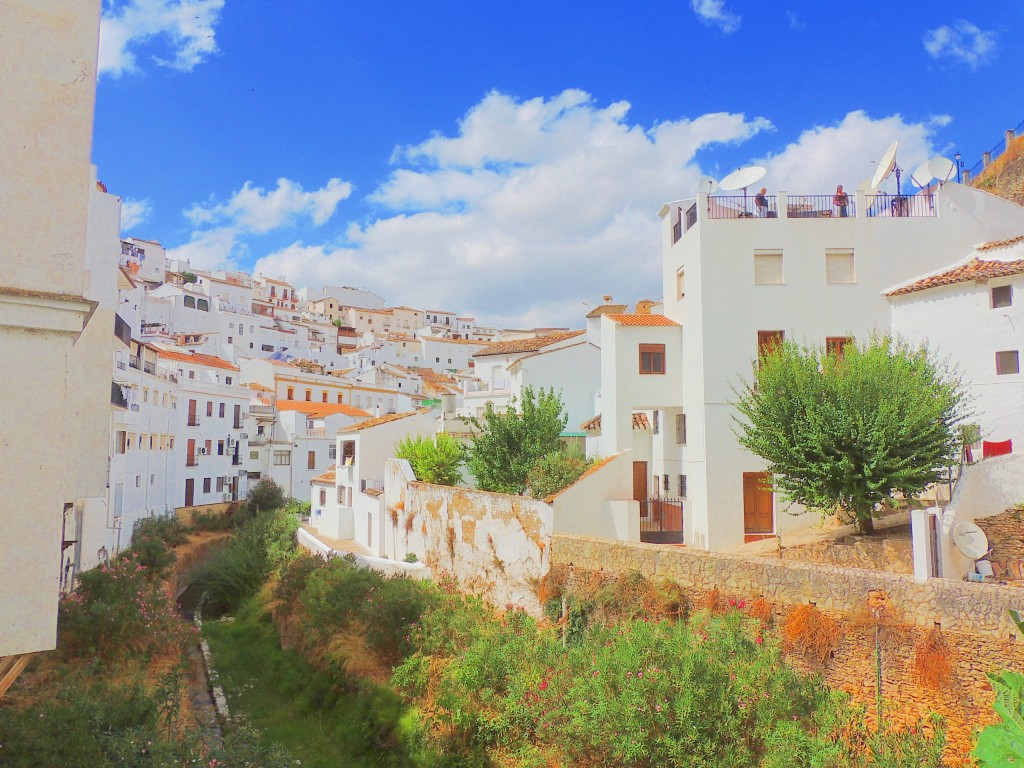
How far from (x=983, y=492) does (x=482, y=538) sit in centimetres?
1174

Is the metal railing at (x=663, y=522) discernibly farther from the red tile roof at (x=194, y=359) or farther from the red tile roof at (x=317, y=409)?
the red tile roof at (x=194, y=359)

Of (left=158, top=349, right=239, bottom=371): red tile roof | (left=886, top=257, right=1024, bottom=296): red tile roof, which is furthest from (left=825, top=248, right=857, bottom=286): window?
(left=158, top=349, right=239, bottom=371): red tile roof

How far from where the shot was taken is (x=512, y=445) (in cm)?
2236

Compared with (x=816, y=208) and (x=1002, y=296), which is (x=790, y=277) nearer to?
(x=816, y=208)

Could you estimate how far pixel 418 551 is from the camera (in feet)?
73.2

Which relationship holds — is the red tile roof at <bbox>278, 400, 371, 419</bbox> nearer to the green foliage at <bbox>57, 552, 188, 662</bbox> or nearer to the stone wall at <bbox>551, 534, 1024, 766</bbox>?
the green foliage at <bbox>57, 552, 188, 662</bbox>

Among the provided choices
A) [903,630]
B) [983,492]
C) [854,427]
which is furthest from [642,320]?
[903,630]

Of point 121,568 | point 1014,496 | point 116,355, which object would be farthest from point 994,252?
point 116,355

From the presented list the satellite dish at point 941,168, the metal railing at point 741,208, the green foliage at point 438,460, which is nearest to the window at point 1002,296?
the satellite dish at point 941,168

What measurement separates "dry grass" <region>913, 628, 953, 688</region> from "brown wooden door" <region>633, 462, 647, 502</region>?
515 inches

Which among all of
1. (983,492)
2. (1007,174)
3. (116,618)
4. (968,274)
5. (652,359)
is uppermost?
(1007,174)

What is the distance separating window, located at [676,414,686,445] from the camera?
21.5m

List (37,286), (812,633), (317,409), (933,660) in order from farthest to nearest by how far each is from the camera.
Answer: (317,409) < (812,633) < (933,660) < (37,286)

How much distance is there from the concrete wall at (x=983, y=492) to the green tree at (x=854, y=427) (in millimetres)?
606
